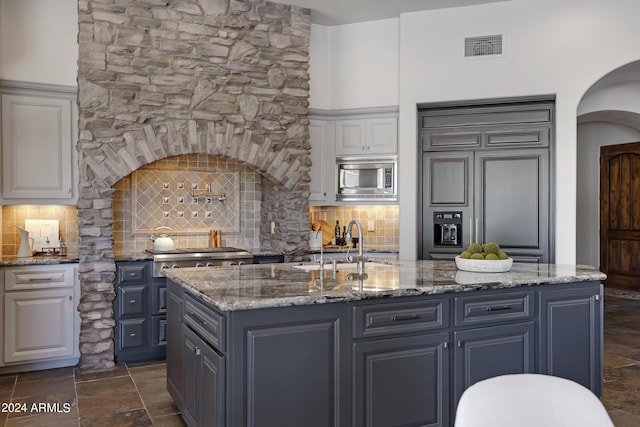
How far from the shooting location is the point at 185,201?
19.1ft

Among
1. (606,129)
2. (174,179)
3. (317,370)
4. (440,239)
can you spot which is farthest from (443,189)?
(606,129)

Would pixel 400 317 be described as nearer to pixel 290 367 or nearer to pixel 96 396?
pixel 290 367

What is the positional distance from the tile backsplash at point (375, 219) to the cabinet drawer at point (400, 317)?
3.51 meters

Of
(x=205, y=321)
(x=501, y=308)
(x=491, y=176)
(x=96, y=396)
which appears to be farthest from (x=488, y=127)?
(x=96, y=396)

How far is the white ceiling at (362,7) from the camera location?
5480 millimetres

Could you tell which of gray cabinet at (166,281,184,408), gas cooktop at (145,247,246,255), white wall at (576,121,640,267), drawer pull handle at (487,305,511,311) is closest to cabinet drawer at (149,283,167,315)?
gas cooktop at (145,247,246,255)

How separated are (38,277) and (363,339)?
121 inches

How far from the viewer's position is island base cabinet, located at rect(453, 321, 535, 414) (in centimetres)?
310

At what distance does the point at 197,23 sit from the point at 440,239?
10.6 ft

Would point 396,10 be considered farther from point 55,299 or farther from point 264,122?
point 55,299

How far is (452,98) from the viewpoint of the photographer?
5.55 metres

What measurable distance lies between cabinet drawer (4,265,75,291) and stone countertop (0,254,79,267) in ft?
0.15

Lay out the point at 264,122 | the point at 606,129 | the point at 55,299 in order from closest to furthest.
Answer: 1. the point at 55,299
2. the point at 264,122
3. the point at 606,129

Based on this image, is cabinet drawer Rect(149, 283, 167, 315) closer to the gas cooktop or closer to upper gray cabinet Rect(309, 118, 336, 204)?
the gas cooktop
